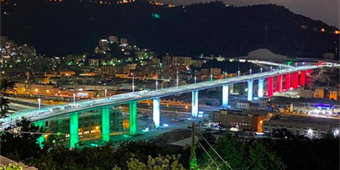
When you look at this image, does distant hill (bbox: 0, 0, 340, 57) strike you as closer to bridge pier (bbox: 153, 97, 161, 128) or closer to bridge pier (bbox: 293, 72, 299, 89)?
bridge pier (bbox: 293, 72, 299, 89)

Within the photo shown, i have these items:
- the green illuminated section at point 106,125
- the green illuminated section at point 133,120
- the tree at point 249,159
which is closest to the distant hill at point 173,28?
the green illuminated section at point 133,120

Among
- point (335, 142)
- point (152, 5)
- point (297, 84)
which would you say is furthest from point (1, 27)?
point (335, 142)

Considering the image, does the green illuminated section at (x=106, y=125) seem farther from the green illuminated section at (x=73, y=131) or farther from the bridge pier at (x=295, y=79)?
the bridge pier at (x=295, y=79)

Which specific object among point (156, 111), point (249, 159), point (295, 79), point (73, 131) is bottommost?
point (73, 131)

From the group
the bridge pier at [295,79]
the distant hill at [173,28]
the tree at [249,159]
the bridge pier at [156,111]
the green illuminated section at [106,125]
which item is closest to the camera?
the tree at [249,159]

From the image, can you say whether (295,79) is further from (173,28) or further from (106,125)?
(173,28)

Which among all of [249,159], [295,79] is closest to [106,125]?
[249,159]

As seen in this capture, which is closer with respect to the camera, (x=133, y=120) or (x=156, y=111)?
(x=133, y=120)

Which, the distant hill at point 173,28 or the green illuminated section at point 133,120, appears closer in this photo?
the green illuminated section at point 133,120
